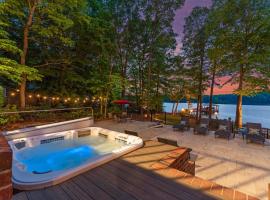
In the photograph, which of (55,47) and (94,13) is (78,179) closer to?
(55,47)

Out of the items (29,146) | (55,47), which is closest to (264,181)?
(29,146)

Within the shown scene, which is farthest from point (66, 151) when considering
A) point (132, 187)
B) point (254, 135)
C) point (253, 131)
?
point (253, 131)

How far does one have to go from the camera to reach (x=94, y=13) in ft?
45.5

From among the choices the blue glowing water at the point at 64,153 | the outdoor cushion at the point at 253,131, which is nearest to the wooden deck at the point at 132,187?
the blue glowing water at the point at 64,153

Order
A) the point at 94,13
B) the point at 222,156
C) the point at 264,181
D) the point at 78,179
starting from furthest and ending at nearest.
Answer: the point at 94,13 < the point at 222,156 < the point at 264,181 < the point at 78,179

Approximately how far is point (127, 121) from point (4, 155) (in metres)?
11.7

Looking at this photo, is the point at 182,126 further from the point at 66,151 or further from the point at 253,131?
the point at 66,151

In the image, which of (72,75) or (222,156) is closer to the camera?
(222,156)

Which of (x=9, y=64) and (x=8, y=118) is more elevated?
A: (x=9, y=64)

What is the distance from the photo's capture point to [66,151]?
7.30m

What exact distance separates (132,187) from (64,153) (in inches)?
194

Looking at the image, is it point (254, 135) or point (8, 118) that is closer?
point (254, 135)

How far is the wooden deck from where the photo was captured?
3.05 m

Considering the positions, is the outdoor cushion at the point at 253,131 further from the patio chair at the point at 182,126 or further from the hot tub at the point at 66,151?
the hot tub at the point at 66,151
